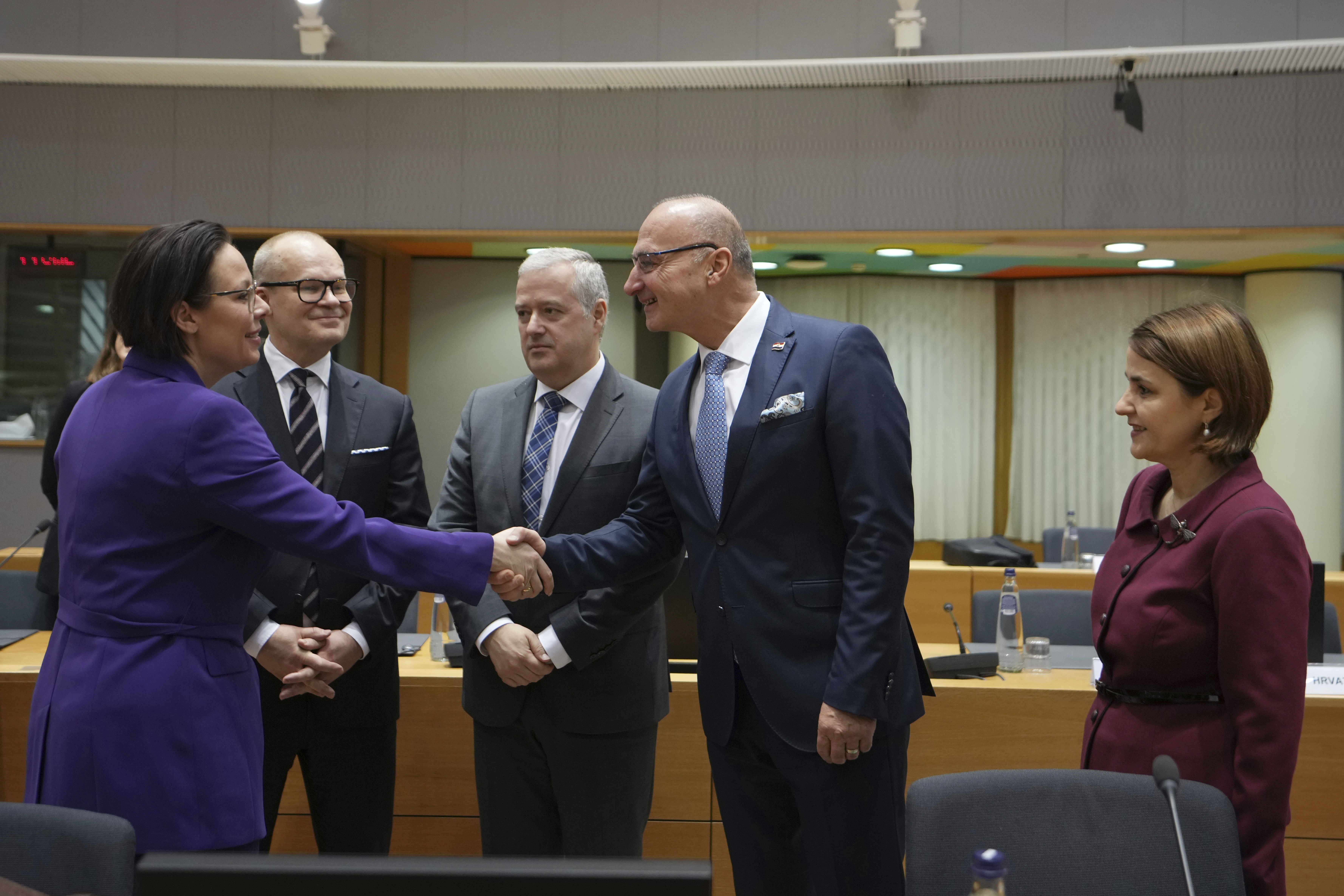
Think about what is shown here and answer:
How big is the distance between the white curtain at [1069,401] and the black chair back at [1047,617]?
4.71m

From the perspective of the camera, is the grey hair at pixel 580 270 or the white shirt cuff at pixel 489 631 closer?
the white shirt cuff at pixel 489 631

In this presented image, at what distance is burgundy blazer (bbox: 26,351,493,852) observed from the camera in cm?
172

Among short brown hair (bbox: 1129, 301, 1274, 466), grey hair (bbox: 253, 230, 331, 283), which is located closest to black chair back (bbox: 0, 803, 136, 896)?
grey hair (bbox: 253, 230, 331, 283)

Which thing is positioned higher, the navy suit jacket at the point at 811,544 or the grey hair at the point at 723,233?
the grey hair at the point at 723,233

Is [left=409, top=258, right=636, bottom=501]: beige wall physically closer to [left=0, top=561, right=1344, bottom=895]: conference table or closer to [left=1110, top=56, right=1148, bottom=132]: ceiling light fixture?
[left=1110, top=56, right=1148, bottom=132]: ceiling light fixture

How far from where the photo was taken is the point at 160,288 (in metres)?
1.85

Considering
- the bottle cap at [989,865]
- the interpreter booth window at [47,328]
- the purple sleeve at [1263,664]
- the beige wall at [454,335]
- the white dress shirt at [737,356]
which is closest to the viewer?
the bottle cap at [989,865]

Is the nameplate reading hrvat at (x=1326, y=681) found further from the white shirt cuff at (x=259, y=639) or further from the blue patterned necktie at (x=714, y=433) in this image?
the white shirt cuff at (x=259, y=639)

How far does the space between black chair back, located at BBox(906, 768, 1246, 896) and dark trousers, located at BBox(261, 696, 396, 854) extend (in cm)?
133

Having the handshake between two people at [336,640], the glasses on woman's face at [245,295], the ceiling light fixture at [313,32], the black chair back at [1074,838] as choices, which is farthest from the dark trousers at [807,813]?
the ceiling light fixture at [313,32]

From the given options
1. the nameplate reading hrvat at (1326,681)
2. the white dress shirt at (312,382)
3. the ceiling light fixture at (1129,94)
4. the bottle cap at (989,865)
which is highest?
the ceiling light fixture at (1129,94)

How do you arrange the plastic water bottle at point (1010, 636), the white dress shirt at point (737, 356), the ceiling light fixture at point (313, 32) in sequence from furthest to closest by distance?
the ceiling light fixture at point (313, 32) < the plastic water bottle at point (1010, 636) < the white dress shirt at point (737, 356)

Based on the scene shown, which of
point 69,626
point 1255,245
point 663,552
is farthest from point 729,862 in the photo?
point 1255,245

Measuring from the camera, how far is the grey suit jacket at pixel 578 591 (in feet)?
7.66
